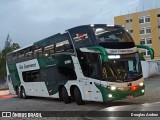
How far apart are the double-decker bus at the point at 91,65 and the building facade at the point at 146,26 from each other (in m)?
62.0

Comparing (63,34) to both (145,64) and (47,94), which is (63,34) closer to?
(47,94)

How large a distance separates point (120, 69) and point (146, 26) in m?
68.8

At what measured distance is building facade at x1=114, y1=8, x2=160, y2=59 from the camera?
269ft

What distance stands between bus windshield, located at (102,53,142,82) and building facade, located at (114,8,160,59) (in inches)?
2606

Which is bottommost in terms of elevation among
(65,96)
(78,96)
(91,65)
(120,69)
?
(65,96)

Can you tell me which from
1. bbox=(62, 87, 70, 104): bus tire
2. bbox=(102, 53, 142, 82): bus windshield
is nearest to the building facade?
bbox=(62, 87, 70, 104): bus tire

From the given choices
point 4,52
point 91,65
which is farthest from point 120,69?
point 4,52

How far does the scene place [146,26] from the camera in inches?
3302

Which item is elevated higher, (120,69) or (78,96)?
(120,69)

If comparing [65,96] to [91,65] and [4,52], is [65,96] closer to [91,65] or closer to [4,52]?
[91,65]

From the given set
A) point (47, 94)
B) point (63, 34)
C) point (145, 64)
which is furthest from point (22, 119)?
point (145, 64)

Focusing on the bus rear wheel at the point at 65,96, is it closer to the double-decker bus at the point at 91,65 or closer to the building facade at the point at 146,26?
the double-decker bus at the point at 91,65

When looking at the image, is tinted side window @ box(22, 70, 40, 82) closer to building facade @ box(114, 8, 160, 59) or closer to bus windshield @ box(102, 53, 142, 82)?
bus windshield @ box(102, 53, 142, 82)

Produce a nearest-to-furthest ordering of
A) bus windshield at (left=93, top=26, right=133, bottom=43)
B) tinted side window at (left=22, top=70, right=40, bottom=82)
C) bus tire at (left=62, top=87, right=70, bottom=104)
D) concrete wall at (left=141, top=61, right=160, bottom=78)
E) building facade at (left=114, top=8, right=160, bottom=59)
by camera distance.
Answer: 1. bus windshield at (left=93, top=26, right=133, bottom=43)
2. bus tire at (left=62, top=87, right=70, bottom=104)
3. tinted side window at (left=22, top=70, right=40, bottom=82)
4. concrete wall at (left=141, top=61, right=160, bottom=78)
5. building facade at (left=114, top=8, right=160, bottom=59)
